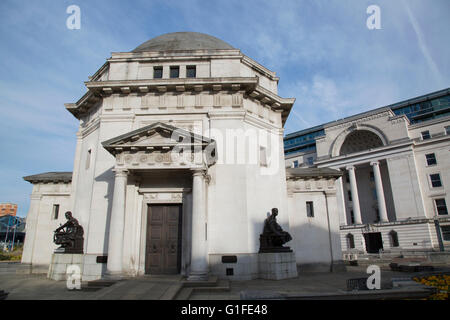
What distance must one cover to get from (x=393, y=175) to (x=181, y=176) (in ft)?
162

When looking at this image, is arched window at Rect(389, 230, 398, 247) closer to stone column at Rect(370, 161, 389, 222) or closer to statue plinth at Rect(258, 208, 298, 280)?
stone column at Rect(370, 161, 389, 222)

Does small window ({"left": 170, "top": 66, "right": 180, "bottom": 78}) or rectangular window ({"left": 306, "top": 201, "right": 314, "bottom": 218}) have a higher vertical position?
small window ({"left": 170, "top": 66, "right": 180, "bottom": 78})

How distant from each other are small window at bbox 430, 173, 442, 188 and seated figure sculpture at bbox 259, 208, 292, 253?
46923 millimetres

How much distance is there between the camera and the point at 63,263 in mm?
16312

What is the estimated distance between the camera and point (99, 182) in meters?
17.9

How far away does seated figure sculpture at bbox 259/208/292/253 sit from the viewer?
16781 millimetres

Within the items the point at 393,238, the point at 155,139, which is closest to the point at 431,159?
the point at 393,238

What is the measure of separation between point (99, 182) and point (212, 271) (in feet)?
28.6

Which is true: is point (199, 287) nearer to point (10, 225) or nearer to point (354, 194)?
point (354, 194)

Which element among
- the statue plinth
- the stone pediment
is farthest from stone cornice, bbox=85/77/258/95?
the statue plinth

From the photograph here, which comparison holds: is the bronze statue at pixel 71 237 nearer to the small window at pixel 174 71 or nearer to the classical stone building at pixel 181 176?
the classical stone building at pixel 181 176

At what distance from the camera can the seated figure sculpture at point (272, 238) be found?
16.8 meters

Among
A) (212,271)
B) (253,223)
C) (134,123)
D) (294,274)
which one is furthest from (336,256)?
(134,123)
